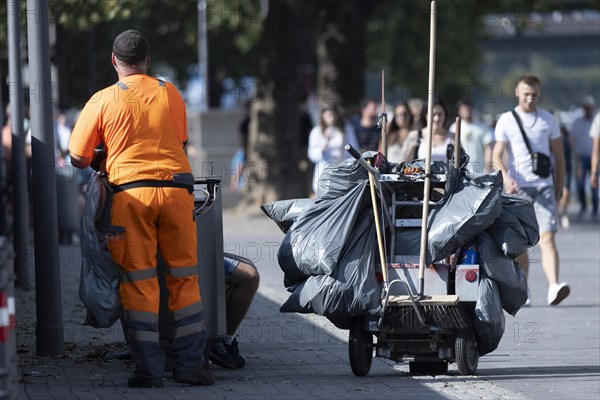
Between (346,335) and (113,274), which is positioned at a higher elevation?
(113,274)

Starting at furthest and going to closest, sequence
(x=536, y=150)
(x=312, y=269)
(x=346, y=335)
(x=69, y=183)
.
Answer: (x=69, y=183)
(x=536, y=150)
(x=346, y=335)
(x=312, y=269)

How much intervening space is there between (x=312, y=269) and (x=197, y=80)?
42.6 m

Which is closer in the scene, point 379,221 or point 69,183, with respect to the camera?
point 379,221

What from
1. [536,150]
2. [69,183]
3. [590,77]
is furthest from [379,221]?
[590,77]

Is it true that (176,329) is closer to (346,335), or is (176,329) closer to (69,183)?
(346,335)

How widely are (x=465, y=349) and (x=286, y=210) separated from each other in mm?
1359

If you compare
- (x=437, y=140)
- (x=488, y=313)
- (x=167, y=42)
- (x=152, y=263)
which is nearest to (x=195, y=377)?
(x=152, y=263)

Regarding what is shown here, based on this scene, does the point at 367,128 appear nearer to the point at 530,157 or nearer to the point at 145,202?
the point at 530,157

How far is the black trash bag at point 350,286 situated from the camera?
800cm

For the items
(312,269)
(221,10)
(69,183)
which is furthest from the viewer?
(221,10)

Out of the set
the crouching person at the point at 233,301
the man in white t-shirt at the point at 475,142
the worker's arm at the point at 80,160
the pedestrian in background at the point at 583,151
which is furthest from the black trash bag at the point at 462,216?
the pedestrian in background at the point at 583,151

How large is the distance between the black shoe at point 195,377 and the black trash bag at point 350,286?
685mm

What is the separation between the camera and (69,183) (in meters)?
18.3

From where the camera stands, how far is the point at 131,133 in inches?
303
